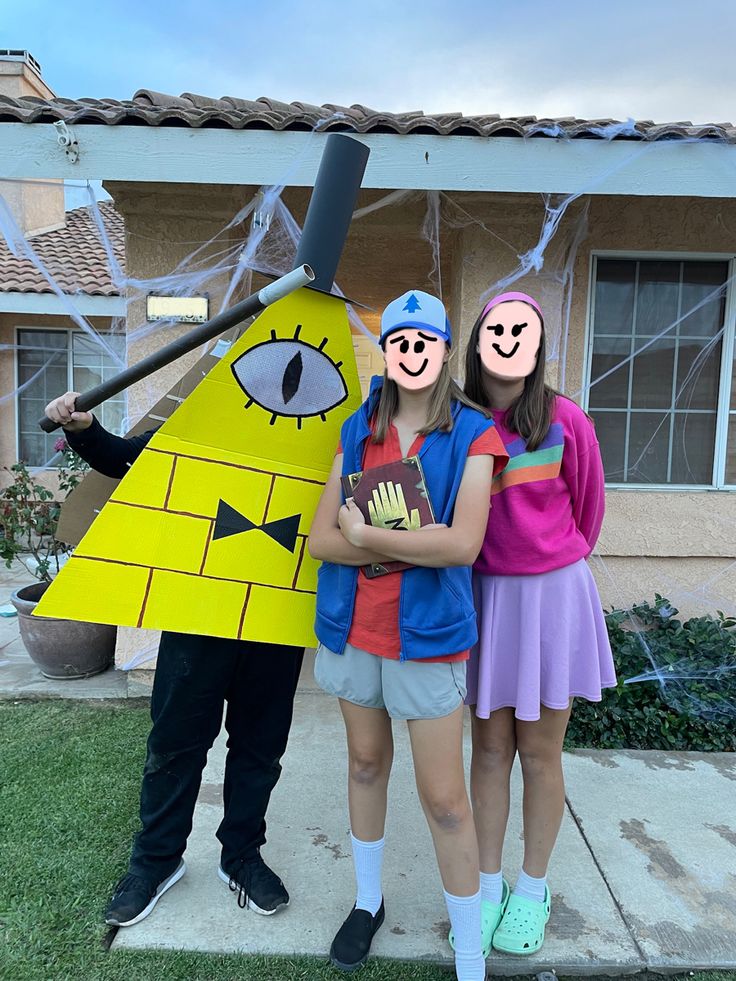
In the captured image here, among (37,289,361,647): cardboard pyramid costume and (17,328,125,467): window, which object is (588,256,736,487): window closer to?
(37,289,361,647): cardboard pyramid costume

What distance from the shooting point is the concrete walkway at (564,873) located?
2.06 m

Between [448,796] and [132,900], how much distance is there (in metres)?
1.12

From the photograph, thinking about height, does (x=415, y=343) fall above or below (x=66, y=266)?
below

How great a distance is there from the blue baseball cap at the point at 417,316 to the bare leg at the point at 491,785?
1078 millimetres

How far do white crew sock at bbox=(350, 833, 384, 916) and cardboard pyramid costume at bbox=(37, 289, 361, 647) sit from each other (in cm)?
60

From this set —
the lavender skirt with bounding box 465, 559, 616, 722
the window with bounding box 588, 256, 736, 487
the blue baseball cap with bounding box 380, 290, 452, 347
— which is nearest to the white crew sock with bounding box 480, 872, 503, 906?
the lavender skirt with bounding box 465, 559, 616, 722

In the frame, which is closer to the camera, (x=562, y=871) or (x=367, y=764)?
(x=367, y=764)

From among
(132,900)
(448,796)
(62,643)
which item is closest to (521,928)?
(448,796)

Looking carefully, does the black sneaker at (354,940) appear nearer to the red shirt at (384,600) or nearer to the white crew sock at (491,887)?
the white crew sock at (491,887)

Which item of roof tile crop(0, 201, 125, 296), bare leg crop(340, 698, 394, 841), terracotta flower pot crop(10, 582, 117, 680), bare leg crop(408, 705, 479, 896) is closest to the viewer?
bare leg crop(408, 705, 479, 896)

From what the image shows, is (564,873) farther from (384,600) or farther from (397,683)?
(384,600)

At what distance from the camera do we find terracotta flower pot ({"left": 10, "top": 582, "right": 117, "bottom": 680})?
3.93 m

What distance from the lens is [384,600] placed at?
→ 171 centimetres

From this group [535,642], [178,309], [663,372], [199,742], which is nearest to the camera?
[535,642]
